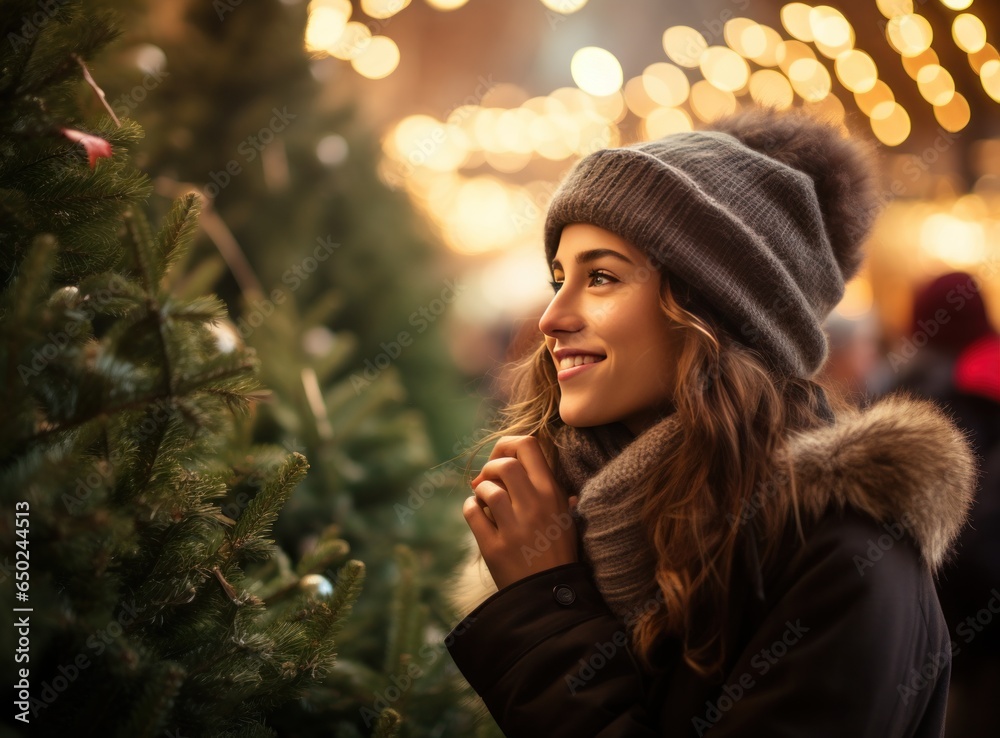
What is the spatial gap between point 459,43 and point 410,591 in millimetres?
8650

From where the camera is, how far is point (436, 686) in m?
1.81

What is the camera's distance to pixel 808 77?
20.1ft

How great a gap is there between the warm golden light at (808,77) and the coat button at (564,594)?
223 inches

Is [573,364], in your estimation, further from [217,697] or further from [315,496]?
[315,496]

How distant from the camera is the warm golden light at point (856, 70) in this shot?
5.84 meters

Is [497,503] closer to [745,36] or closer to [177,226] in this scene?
[177,226]

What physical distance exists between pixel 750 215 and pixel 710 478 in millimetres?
529

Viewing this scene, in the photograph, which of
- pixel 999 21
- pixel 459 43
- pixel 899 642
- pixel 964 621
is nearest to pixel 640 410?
pixel 899 642

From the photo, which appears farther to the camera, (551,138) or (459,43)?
(459,43)

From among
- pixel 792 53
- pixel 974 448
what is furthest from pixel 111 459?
pixel 792 53

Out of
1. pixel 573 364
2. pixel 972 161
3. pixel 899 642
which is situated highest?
pixel 573 364

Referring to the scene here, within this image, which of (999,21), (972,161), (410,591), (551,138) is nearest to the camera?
(410,591)

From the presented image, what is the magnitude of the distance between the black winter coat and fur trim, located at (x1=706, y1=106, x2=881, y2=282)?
0.44 metres

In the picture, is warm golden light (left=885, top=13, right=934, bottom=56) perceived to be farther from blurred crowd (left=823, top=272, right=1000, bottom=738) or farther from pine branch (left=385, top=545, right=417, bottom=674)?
pine branch (left=385, top=545, right=417, bottom=674)
